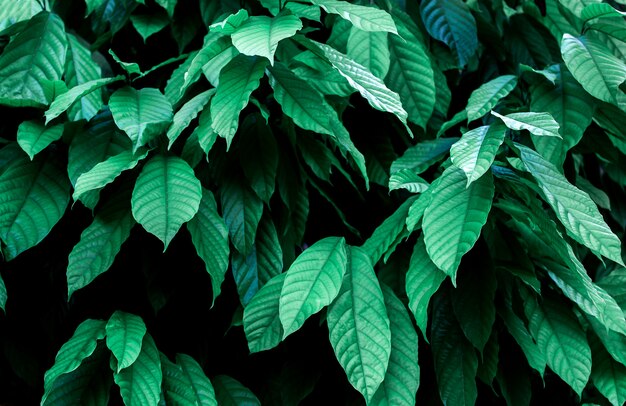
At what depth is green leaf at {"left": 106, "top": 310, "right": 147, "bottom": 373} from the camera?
1.19 m

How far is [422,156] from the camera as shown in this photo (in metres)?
1.53

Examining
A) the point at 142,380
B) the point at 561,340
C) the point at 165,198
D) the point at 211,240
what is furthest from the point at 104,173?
the point at 561,340

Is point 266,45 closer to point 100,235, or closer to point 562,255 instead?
point 100,235

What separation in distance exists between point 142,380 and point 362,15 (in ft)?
2.50

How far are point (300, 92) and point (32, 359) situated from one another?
0.93m

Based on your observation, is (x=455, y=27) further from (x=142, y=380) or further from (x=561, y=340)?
(x=142, y=380)

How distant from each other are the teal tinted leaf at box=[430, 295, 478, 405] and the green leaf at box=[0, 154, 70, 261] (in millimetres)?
787

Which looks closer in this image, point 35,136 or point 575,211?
point 575,211

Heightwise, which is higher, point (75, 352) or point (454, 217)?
point (454, 217)

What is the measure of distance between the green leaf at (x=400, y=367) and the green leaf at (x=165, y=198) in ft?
1.39

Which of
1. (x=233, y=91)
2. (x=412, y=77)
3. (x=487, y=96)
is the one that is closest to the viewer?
(x=233, y=91)

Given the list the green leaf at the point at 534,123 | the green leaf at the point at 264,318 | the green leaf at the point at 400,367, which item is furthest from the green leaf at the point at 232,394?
the green leaf at the point at 534,123

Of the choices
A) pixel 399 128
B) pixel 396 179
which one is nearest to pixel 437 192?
pixel 396 179

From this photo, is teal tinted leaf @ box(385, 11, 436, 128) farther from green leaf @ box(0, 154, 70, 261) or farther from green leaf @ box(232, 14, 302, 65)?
green leaf @ box(0, 154, 70, 261)
